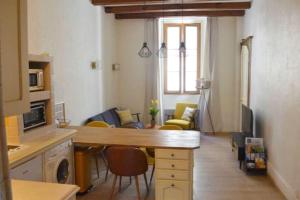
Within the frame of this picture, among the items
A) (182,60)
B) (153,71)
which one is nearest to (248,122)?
(182,60)

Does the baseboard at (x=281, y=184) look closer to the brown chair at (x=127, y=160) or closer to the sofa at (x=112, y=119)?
the brown chair at (x=127, y=160)

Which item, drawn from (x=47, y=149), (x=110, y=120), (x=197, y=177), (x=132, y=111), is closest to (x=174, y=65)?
(x=132, y=111)

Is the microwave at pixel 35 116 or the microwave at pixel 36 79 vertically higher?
the microwave at pixel 36 79

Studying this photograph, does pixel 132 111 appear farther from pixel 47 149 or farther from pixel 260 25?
pixel 47 149

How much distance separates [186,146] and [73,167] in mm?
1427

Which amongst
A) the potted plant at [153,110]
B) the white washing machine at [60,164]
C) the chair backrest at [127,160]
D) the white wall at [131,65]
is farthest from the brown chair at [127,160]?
the white wall at [131,65]

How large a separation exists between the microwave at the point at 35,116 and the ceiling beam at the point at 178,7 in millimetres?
3980

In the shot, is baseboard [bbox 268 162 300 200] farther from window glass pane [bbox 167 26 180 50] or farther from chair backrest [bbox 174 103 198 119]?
window glass pane [bbox 167 26 180 50]

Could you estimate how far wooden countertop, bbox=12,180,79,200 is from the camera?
1571 mm

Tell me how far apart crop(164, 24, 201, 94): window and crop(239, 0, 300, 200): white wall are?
224 centimetres

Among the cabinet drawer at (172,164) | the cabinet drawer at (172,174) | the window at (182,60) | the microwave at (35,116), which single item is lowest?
the cabinet drawer at (172,174)

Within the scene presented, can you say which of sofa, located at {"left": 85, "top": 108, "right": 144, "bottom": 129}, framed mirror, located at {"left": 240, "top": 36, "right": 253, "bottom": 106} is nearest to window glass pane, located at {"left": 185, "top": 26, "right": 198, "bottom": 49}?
framed mirror, located at {"left": 240, "top": 36, "right": 253, "bottom": 106}

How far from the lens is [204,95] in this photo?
24.8ft

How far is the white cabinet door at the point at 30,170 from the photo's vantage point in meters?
2.37
